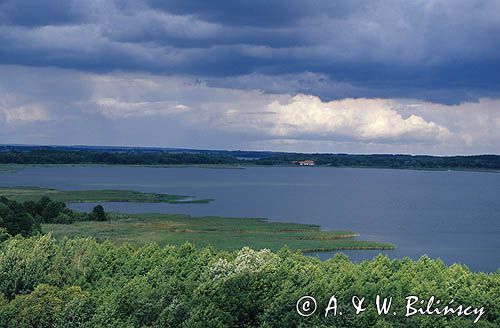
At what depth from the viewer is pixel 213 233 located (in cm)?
8912

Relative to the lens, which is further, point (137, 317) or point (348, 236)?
point (348, 236)

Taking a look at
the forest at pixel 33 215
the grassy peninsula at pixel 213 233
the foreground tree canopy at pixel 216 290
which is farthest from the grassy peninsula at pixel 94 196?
the foreground tree canopy at pixel 216 290

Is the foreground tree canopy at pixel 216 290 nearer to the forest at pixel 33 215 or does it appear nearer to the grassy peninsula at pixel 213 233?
the grassy peninsula at pixel 213 233

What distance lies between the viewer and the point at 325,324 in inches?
1442

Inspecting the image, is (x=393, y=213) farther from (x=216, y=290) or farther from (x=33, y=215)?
(x=216, y=290)

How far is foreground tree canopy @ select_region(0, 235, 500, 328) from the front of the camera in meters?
37.9

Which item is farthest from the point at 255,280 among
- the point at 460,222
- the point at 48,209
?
the point at 460,222

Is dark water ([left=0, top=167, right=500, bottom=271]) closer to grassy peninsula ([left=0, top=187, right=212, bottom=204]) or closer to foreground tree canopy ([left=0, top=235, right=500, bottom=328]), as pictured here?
grassy peninsula ([left=0, top=187, right=212, bottom=204])

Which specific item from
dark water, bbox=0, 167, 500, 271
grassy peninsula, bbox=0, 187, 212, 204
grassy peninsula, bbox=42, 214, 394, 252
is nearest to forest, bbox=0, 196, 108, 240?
grassy peninsula, bbox=42, 214, 394, 252

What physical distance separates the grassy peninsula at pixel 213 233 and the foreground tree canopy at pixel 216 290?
28.1 metres

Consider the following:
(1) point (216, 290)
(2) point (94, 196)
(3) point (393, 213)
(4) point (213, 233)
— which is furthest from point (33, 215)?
(3) point (393, 213)

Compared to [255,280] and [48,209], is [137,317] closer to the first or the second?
[255,280]

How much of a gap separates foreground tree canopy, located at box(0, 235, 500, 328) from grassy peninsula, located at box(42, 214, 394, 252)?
28065 millimetres

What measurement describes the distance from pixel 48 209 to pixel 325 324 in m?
66.4
